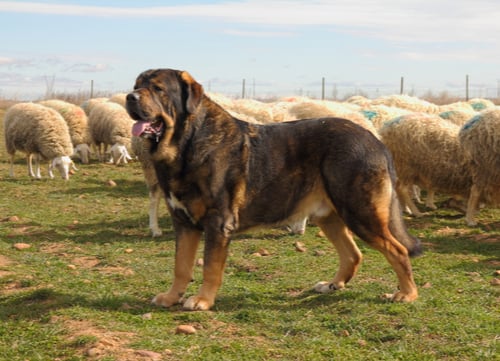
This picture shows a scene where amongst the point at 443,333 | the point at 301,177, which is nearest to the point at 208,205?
the point at 301,177

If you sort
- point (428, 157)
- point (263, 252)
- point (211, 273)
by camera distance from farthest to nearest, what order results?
point (428, 157)
point (263, 252)
point (211, 273)

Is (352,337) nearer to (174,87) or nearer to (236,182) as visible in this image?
(236,182)

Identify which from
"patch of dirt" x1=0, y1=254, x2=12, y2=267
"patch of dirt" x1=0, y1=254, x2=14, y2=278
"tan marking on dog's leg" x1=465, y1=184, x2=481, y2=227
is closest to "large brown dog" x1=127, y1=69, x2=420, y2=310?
"patch of dirt" x1=0, y1=254, x2=14, y2=278

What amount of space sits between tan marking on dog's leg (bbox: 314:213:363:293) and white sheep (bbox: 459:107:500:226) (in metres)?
4.82

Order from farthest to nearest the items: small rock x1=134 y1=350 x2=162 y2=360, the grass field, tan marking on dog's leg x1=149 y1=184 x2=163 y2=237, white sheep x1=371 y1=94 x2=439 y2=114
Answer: white sheep x1=371 y1=94 x2=439 y2=114 → tan marking on dog's leg x1=149 y1=184 x2=163 y2=237 → the grass field → small rock x1=134 y1=350 x2=162 y2=360

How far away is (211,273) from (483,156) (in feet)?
20.0

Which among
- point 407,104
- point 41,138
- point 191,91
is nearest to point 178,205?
point 191,91

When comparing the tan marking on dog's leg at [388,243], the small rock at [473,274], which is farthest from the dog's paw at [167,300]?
the small rock at [473,274]

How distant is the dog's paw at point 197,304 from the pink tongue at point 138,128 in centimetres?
135

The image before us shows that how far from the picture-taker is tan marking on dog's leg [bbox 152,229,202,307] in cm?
561

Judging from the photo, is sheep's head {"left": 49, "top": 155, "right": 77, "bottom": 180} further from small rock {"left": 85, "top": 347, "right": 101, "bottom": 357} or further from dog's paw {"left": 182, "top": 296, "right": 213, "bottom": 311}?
small rock {"left": 85, "top": 347, "right": 101, "bottom": 357}

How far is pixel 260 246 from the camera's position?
8.50 m

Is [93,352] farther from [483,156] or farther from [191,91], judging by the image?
[483,156]

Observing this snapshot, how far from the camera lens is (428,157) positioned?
435 inches
